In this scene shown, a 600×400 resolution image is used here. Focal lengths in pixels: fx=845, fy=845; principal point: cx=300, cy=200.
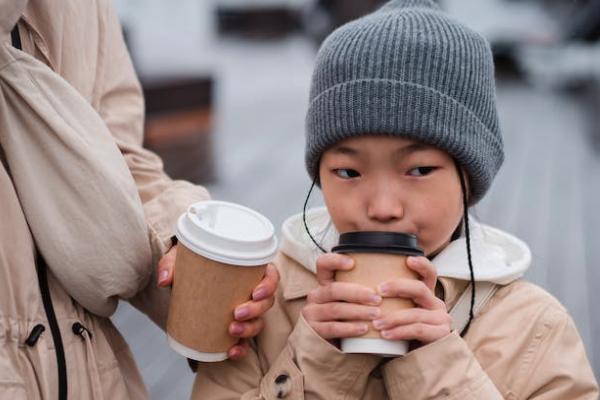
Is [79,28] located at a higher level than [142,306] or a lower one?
higher

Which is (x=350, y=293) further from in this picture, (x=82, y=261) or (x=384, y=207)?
(x=82, y=261)

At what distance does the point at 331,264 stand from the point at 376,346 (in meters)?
0.15

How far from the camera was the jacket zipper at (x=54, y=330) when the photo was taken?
4.60 feet

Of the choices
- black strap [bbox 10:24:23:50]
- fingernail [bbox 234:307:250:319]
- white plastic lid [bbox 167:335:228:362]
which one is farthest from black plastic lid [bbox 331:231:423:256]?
black strap [bbox 10:24:23:50]

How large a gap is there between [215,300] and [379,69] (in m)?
0.52

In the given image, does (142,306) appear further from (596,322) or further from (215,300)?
(596,322)

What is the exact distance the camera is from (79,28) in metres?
1.58

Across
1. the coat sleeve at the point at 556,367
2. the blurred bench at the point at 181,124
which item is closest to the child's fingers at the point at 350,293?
the coat sleeve at the point at 556,367

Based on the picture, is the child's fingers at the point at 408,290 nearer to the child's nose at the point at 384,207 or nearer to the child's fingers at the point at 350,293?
the child's fingers at the point at 350,293

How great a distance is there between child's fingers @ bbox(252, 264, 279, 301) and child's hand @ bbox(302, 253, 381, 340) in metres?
0.09

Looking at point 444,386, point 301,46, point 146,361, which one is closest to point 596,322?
point 146,361

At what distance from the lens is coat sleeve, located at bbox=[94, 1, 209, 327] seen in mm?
1671

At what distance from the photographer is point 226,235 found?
4.77ft

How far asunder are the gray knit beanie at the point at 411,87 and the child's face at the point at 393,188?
0.08 feet
